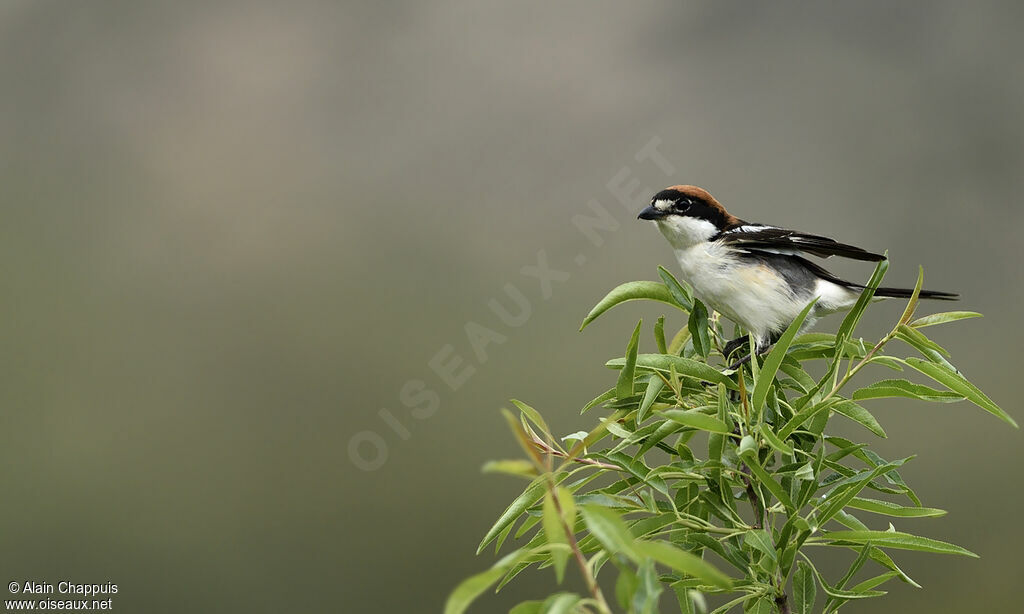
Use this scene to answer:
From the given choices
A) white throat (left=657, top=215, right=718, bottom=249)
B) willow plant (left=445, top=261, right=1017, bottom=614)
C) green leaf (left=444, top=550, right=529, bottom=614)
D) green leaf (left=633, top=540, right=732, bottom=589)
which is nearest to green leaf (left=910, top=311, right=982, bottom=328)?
willow plant (left=445, top=261, right=1017, bottom=614)

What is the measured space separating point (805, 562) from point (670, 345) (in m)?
0.40

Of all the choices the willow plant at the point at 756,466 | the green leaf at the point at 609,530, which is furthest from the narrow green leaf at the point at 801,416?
the green leaf at the point at 609,530

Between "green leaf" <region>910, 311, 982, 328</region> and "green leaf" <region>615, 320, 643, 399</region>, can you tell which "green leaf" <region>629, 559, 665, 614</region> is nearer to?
"green leaf" <region>615, 320, 643, 399</region>

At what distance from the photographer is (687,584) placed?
3.79 feet

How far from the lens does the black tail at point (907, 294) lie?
1255mm

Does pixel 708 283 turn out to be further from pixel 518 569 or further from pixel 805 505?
pixel 518 569

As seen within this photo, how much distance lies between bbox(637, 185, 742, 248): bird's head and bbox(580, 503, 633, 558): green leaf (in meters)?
0.90

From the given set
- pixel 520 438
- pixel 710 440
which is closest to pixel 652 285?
pixel 710 440

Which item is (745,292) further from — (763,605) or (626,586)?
(626,586)

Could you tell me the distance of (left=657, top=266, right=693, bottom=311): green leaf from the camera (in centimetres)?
131

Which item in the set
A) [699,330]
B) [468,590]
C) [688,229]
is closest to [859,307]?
[699,330]

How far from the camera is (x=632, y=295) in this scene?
4.15ft

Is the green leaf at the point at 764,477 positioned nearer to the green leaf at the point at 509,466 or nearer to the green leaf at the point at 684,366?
the green leaf at the point at 684,366

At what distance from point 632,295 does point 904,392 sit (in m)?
0.40
